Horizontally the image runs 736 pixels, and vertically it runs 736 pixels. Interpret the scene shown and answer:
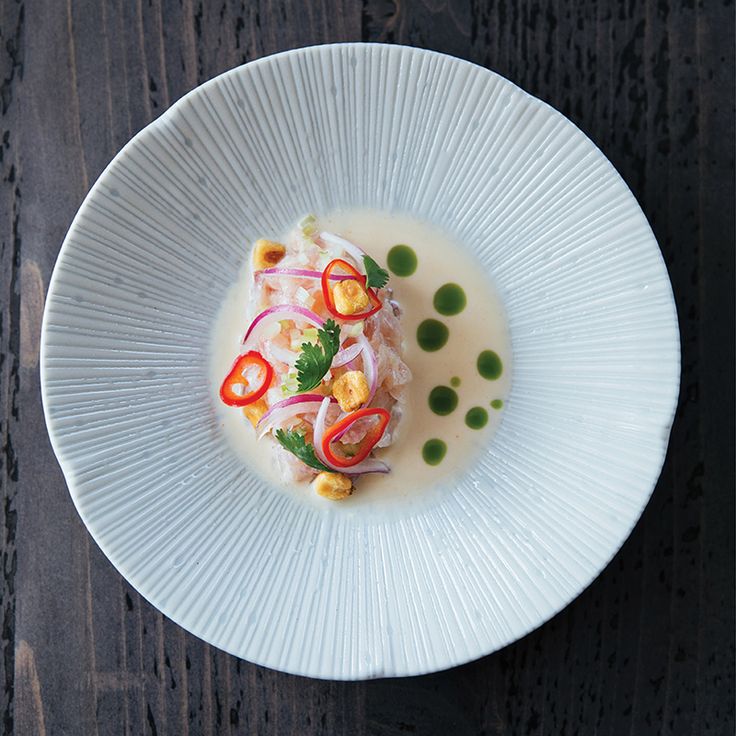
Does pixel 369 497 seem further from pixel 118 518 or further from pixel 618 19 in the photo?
pixel 618 19

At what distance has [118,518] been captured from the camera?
2.34 m

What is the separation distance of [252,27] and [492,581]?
6.78 ft

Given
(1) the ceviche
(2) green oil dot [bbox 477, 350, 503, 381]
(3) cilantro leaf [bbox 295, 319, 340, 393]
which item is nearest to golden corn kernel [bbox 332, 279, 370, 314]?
(1) the ceviche

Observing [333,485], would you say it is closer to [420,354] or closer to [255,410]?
[255,410]

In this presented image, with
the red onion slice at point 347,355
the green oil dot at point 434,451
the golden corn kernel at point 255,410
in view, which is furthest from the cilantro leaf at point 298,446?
the green oil dot at point 434,451

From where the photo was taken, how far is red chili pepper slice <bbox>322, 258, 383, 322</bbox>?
241 cm

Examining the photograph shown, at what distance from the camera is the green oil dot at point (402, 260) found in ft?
8.59

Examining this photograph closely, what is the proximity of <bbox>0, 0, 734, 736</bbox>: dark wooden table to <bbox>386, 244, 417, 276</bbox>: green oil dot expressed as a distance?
0.73 m

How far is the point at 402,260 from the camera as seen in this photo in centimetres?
262

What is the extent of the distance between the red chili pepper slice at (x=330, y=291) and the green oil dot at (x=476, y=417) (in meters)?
0.49

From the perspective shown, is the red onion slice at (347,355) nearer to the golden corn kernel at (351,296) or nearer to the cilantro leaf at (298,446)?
the golden corn kernel at (351,296)

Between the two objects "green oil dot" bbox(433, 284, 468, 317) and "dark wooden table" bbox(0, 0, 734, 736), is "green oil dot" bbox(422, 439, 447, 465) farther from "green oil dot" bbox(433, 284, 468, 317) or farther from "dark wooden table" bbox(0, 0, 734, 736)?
"dark wooden table" bbox(0, 0, 734, 736)

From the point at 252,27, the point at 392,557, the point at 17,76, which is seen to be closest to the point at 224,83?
the point at 252,27

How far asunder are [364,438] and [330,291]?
1.65 feet
